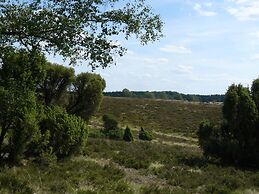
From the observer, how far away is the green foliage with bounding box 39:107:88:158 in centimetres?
1780

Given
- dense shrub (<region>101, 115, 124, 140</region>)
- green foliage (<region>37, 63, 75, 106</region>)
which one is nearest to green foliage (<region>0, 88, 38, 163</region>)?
green foliage (<region>37, 63, 75, 106</region>)

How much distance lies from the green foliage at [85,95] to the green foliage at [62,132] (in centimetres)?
1114

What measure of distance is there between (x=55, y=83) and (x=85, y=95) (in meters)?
3.23

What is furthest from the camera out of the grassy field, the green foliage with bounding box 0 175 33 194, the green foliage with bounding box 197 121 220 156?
the green foliage with bounding box 197 121 220 156

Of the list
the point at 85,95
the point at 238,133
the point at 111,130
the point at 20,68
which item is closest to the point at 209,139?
the point at 238,133

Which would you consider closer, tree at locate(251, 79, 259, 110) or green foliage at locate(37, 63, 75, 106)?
tree at locate(251, 79, 259, 110)

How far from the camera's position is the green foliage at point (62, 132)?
1780 centimetres

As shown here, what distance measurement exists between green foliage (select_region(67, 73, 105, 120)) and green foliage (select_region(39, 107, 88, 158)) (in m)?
11.1

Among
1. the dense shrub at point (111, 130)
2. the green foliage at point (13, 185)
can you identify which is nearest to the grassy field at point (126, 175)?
the green foliage at point (13, 185)

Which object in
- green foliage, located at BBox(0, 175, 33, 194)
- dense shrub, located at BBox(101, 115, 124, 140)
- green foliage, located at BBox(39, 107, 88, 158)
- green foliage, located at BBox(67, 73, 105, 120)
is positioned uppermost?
green foliage, located at BBox(67, 73, 105, 120)

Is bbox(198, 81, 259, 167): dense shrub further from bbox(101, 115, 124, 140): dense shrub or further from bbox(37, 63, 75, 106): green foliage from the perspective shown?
bbox(101, 115, 124, 140): dense shrub

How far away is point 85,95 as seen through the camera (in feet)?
101

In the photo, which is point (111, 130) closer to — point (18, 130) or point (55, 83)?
point (55, 83)

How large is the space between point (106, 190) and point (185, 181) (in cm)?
481
